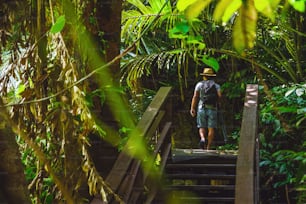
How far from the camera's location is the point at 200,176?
12.7 feet

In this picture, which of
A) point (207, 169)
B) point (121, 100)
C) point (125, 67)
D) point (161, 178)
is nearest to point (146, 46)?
point (125, 67)

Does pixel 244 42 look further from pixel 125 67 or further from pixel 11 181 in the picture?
pixel 125 67

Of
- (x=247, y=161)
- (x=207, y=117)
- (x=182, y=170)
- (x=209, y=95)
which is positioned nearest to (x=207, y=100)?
(x=209, y=95)

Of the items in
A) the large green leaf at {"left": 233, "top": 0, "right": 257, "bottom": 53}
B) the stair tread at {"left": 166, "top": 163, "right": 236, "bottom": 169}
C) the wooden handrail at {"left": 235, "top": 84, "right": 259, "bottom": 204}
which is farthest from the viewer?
the stair tread at {"left": 166, "top": 163, "right": 236, "bottom": 169}

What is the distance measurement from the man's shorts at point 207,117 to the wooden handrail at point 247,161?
161 cm

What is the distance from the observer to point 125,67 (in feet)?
19.2

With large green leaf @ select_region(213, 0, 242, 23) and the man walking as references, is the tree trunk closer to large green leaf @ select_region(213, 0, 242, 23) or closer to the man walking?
large green leaf @ select_region(213, 0, 242, 23)

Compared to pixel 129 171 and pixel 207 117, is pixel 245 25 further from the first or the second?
pixel 207 117

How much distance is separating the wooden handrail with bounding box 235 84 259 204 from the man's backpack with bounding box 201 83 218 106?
1.47m

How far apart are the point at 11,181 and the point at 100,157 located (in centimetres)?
100

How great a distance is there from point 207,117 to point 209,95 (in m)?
0.22

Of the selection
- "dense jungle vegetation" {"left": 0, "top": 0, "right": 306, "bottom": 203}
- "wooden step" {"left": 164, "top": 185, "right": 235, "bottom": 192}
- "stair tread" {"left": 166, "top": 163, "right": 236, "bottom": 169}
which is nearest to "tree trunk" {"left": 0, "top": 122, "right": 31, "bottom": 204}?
"dense jungle vegetation" {"left": 0, "top": 0, "right": 306, "bottom": 203}

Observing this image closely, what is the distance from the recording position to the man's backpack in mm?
4738

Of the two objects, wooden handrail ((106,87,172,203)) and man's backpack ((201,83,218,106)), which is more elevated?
wooden handrail ((106,87,172,203))
